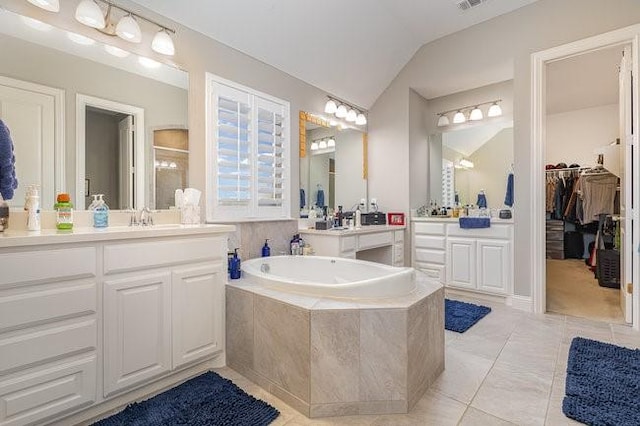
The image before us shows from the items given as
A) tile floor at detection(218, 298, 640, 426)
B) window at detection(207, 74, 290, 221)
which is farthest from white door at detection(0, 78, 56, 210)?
tile floor at detection(218, 298, 640, 426)

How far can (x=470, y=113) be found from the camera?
4121 millimetres

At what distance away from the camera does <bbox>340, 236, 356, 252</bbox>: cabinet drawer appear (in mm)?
3078

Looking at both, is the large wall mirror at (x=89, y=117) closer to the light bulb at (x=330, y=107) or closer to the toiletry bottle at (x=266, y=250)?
the toiletry bottle at (x=266, y=250)

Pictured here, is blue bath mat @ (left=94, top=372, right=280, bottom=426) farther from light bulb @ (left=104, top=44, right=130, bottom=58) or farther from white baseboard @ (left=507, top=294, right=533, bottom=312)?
white baseboard @ (left=507, top=294, right=533, bottom=312)

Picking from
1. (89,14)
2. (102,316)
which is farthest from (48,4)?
(102,316)

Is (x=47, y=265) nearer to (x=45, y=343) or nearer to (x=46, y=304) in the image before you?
(x=46, y=304)

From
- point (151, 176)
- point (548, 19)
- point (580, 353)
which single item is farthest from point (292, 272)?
point (548, 19)

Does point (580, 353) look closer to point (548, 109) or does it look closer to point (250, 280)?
point (250, 280)

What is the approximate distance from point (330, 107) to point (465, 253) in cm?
224

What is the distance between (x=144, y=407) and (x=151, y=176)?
1.43 meters

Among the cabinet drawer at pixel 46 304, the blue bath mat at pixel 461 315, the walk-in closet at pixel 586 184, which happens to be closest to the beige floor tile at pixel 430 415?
the blue bath mat at pixel 461 315

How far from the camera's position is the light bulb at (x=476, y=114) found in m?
4.02

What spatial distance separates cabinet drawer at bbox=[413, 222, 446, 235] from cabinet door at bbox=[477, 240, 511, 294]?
45cm

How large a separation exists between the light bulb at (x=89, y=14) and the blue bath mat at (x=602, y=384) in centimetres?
330
